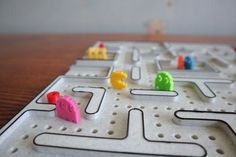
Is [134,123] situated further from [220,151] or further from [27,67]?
[27,67]

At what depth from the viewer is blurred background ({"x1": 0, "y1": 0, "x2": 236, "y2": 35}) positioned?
4.15 ft

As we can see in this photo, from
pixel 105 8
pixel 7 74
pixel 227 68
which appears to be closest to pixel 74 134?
pixel 7 74

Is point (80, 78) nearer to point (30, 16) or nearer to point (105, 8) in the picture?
point (105, 8)

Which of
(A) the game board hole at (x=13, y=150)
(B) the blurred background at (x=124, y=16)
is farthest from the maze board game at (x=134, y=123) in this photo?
(B) the blurred background at (x=124, y=16)

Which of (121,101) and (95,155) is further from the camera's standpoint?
(121,101)

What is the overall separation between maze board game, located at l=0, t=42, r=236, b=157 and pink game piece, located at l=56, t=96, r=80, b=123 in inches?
0.4

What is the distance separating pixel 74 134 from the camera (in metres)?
0.29

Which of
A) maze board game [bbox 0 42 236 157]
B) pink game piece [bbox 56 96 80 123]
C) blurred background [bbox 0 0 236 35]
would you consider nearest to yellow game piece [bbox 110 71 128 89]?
maze board game [bbox 0 42 236 157]

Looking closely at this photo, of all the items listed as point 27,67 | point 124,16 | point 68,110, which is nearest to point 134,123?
point 68,110

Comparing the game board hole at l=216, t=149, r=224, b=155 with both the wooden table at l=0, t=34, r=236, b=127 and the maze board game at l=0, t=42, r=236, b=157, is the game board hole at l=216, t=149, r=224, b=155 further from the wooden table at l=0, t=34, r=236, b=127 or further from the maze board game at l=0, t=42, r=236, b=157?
the wooden table at l=0, t=34, r=236, b=127

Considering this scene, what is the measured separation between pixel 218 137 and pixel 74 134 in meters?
0.24

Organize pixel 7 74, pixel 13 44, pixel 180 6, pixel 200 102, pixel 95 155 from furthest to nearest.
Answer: pixel 180 6
pixel 13 44
pixel 7 74
pixel 200 102
pixel 95 155

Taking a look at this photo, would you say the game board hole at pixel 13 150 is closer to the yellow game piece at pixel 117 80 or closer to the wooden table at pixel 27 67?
the wooden table at pixel 27 67

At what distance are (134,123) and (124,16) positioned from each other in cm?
117
